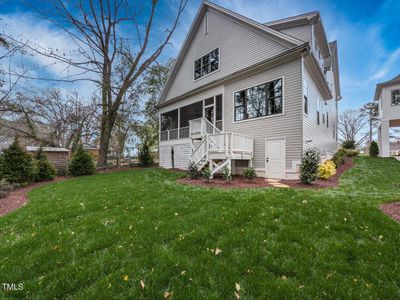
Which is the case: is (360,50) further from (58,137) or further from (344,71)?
(58,137)

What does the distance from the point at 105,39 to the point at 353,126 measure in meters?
44.5

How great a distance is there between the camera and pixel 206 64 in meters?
13.2

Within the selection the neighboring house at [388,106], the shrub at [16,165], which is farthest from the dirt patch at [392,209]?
the neighboring house at [388,106]

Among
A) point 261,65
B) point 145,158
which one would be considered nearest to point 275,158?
point 261,65

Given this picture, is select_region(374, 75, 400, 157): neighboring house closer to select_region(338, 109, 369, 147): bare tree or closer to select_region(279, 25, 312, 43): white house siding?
select_region(279, 25, 312, 43): white house siding

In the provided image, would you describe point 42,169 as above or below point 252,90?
below

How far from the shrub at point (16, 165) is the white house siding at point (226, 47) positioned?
33.3ft

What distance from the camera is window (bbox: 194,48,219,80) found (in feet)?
41.0

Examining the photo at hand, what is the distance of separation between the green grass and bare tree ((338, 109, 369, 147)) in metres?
43.2

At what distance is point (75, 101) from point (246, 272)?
913 inches

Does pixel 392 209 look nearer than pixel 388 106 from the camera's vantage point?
Yes

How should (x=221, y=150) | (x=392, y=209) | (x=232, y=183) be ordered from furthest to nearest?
(x=221, y=150)
(x=232, y=183)
(x=392, y=209)

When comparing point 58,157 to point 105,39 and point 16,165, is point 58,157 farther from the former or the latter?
point 105,39

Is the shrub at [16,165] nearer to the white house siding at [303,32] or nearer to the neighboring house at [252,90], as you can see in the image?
the neighboring house at [252,90]
